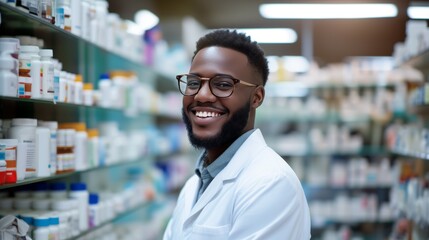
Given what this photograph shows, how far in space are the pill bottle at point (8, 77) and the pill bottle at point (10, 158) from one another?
0.61 feet

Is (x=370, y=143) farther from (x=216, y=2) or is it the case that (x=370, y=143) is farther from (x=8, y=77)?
(x=8, y=77)

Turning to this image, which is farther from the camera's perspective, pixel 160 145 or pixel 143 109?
pixel 160 145

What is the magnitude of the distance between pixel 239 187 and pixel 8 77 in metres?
0.98

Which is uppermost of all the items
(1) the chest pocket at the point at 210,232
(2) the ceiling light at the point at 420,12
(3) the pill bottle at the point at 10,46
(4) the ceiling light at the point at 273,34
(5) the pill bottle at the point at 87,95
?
(4) the ceiling light at the point at 273,34

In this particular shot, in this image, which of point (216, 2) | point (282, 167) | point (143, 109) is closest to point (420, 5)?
point (143, 109)

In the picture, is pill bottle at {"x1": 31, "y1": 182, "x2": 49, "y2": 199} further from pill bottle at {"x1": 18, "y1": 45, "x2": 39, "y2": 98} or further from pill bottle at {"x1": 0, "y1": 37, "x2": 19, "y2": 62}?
pill bottle at {"x1": 0, "y1": 37, "x2": 19, "y2": 62}

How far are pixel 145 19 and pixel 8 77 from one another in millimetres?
5265

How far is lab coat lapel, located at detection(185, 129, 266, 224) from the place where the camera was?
2186 mm

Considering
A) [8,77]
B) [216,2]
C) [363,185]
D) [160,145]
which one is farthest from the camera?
[216,2]

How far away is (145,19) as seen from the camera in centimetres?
733

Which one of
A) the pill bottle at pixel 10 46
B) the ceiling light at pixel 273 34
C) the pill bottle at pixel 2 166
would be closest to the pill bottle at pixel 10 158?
the pill bottle at pixel 2 166

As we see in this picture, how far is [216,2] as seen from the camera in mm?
8414

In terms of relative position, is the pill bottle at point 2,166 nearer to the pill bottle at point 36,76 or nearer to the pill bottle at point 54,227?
the pill bottle at point 36,76

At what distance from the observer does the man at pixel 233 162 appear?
6.57 feet
